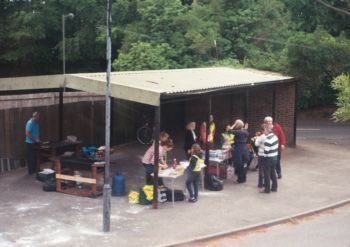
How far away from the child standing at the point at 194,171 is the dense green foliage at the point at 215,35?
1328 centimetres

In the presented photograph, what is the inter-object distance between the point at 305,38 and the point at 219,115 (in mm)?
8609

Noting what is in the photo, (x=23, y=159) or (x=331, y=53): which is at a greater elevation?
(x=331, y=53)

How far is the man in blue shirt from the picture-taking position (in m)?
15.2

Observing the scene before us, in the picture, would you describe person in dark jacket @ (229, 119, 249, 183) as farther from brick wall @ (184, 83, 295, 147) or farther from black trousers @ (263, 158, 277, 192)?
brick wall @ (184, 83, 295, 147)

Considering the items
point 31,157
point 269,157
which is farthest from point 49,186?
point 269,157

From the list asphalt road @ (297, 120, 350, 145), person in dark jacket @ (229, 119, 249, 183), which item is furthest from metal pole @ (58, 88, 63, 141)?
asphalt road @ (297, 120, 350, 145)

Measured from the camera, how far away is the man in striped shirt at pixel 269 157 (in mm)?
13593

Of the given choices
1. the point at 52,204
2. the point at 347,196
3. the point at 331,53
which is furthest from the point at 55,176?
the point at 331,53

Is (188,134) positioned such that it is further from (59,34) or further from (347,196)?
(59,34)

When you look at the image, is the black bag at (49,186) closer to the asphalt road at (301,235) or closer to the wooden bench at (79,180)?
the wooden bench at (79,180)

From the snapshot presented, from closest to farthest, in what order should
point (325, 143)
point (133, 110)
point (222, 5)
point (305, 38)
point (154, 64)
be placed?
point (133, 110)
point (325, 143)
point (154, 64)
point (305, 38)
point (222, 5)

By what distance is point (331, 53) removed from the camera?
2636 centimetres

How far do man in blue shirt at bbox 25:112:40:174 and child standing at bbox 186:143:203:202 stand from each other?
4.78m

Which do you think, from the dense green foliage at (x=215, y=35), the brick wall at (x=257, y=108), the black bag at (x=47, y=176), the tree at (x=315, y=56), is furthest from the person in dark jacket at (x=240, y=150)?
the tree at (x=315, y=56)
